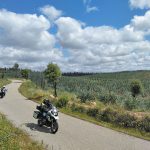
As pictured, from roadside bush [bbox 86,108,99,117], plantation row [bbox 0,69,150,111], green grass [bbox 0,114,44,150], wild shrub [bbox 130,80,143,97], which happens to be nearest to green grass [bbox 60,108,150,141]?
roadside bush [bbox 86,108,99,117]

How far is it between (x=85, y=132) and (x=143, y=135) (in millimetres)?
2680

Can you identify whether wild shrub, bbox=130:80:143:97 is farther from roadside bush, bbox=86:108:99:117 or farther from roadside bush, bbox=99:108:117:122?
roadside bush, bbox=99:108:117:122

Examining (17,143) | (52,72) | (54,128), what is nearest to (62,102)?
(54,128)

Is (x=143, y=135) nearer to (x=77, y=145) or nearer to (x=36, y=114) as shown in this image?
(x=77, y=145)

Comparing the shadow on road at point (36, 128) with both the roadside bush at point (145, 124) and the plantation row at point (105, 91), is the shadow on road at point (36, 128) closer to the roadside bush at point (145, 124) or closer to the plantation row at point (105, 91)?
the roadside bush at point (145, 124)

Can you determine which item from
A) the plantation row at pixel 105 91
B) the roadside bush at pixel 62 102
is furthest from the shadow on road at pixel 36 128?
the plantation row at pixel 105 91

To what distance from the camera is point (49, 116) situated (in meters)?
17.1

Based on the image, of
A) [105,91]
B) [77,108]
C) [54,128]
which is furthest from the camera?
[105,91]

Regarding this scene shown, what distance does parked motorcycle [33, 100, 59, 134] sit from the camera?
16562 millimetres

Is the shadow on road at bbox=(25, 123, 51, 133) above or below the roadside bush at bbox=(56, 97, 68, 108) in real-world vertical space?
below

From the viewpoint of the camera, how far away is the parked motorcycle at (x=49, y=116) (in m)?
16.6

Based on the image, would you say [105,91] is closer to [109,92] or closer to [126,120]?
[109,92]

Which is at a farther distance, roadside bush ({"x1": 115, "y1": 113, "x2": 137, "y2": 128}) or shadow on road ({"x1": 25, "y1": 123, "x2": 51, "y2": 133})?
roadside bush ({"x1": 115, "y1": 113, "x2": 137, "y2": 128})

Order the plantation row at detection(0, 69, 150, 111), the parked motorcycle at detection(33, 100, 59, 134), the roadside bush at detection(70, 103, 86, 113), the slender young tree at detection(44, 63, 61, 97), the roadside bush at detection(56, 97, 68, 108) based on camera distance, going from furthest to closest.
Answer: the slender young tree at detection(44, 63, 61, 97) < the plantation row at detection(0, 69, 150, 111) < the roadside bush at detection(56, 97, 68, 108) < the roadside bush at detection(70, 103, 86, 113) < the parked motorcycle at detection(33, 100, 59, 134)
